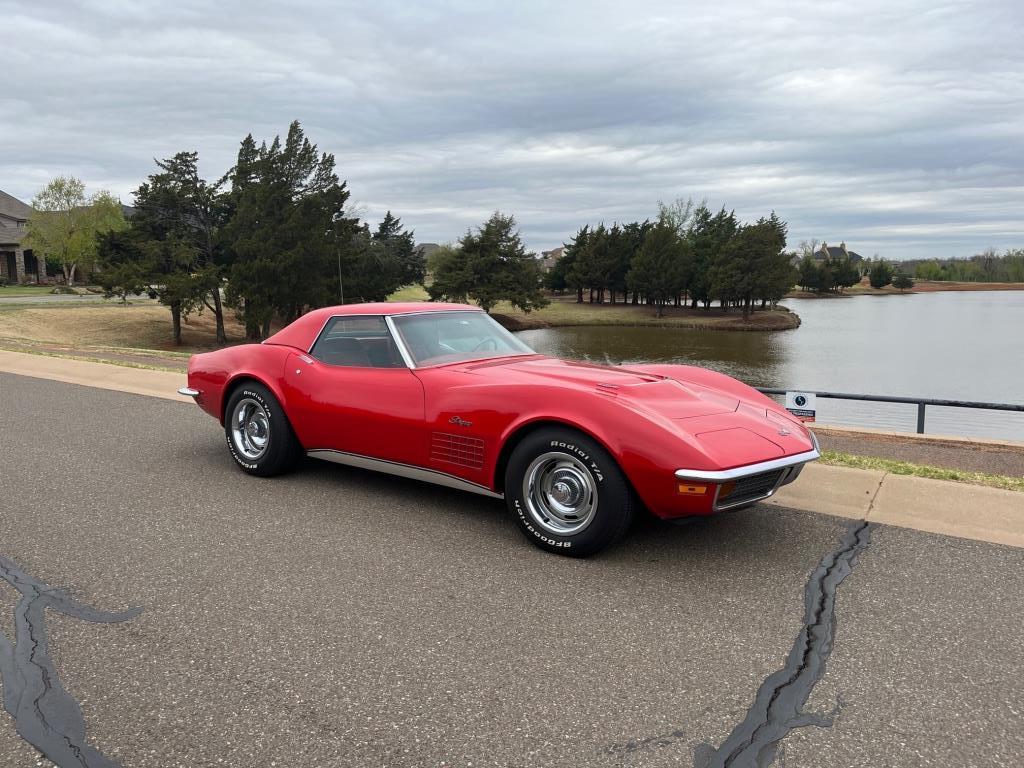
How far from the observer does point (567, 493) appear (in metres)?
3.94

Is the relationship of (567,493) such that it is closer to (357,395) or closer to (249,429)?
(357,395)

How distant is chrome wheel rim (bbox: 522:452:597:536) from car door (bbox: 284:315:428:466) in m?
0.81

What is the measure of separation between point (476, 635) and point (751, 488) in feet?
5.12

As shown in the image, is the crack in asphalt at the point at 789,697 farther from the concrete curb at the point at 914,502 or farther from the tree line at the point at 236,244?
the tree line at the point at 236,244

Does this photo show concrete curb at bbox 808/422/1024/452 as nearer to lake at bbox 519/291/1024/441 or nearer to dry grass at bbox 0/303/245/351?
lake at bbox 519/291/1024/441

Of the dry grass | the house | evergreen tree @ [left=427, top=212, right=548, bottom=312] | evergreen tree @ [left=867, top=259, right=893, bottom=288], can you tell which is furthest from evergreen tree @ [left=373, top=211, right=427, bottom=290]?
evergreen tree @ [left=867, top=259, right=893, bottom=288]

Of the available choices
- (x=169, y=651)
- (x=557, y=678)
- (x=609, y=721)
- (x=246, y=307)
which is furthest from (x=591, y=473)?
(x=246, y=307)

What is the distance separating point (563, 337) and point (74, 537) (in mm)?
54595

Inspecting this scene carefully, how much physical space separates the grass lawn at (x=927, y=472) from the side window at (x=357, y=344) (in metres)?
3.41

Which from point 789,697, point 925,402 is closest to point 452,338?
point 789,697

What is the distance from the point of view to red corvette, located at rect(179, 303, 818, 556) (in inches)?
145

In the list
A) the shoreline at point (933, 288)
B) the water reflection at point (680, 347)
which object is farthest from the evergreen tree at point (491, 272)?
the shoreline at point (933, 288)

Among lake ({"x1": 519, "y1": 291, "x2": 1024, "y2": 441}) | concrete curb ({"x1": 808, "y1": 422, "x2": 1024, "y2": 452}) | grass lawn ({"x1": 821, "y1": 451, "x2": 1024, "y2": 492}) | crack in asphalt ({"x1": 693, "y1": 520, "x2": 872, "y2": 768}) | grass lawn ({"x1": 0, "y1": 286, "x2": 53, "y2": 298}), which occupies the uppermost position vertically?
grass lawn ({"x1": 0, "y1": 286, "x2": 53, "y2": 298})

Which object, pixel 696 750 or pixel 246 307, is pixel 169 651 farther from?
pixel 246 307
